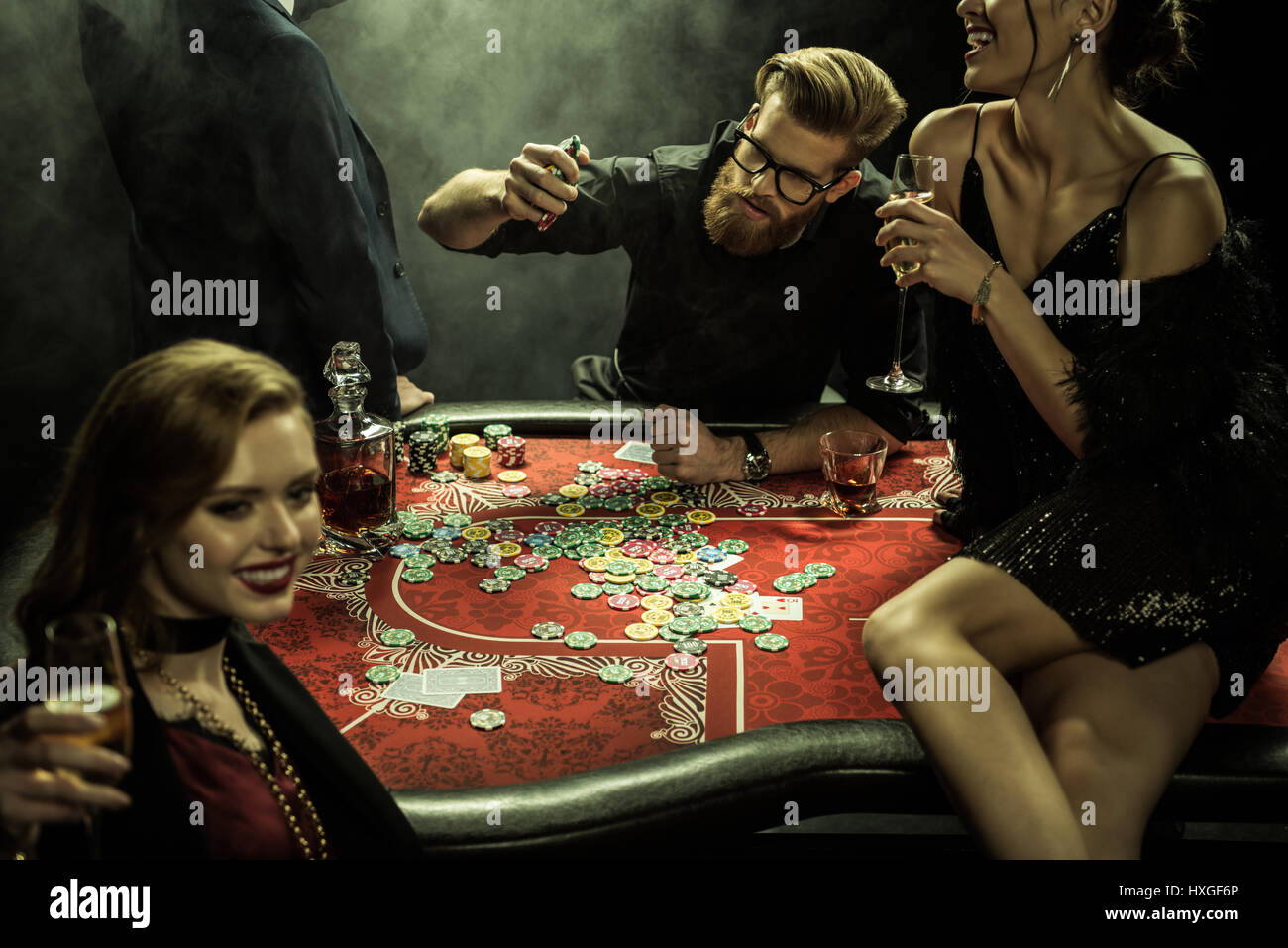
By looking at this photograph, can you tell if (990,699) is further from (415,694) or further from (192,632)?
(192,632)

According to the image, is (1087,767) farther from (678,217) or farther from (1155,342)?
(678,217)

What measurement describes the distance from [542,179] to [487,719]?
1138 mm

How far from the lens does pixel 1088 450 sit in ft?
6.59

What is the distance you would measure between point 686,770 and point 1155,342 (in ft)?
3.58

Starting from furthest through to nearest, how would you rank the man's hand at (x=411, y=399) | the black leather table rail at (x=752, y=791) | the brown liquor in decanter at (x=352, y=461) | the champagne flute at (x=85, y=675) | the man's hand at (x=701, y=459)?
the man's hand at (x=411, y=399) < the man's hand at (x=701, y=459) < the brown liquor in decanter at (x=352, y=461) < the black leather table rail at (x=752, y=791) < the champagne flute at (x=85, y=675)

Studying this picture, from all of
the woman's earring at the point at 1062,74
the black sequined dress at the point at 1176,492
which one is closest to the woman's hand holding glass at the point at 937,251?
the black sequined dress at the point at 1176,492

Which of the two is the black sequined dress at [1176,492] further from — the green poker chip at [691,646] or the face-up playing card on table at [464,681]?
the face-up playing card on table at [464,681]

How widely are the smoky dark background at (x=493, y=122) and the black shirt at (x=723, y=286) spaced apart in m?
1.13

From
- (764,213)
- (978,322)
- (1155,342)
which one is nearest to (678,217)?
(764,213)

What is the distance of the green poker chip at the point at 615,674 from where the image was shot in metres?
1.83

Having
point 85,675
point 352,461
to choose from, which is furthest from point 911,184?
point 85,675

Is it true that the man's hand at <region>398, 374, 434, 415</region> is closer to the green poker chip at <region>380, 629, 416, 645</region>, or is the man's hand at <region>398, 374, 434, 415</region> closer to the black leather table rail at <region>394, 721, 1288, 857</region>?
the green poker chip at <region>380, 629, 416, 645</region>

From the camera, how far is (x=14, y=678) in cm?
126

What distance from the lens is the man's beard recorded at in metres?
2.99
